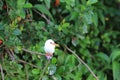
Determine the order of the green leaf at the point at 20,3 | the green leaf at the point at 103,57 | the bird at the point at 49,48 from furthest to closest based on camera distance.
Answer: the green leaf at the point at 103,57 → the green leaf at the point at 20,3 → the bird at the point at 49,48

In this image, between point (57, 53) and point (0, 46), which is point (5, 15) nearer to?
point (0, 46)

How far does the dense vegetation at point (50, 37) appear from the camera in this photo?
1632 mm

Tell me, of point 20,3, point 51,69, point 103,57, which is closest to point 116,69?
point 103,57

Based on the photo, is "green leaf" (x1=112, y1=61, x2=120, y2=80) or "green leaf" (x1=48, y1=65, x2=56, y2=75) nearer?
"green leaf" (x1=48, y1=65, x2=56, y2=75)

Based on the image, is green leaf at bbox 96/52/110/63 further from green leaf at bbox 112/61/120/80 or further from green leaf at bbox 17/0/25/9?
green leaf at bbox 17/0/25/9

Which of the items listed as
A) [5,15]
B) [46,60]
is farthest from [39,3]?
[46,60]

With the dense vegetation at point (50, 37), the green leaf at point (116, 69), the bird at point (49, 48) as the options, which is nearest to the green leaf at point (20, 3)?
the dense vegetation at point (50, 37)

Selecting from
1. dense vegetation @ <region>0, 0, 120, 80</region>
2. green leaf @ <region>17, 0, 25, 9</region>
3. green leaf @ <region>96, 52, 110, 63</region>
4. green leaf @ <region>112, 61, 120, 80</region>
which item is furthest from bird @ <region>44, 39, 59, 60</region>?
green leaf @ <region>96, 52, 110, 63</region>

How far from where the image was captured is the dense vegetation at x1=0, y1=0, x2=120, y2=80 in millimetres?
1632

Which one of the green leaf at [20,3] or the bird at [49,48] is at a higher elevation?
the green leaf at [20,3]

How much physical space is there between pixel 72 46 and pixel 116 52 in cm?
28

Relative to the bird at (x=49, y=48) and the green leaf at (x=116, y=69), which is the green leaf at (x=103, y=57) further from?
the bird at (x=49, y=48)

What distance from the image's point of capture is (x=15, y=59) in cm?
168

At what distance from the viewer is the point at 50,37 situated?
1877mm
